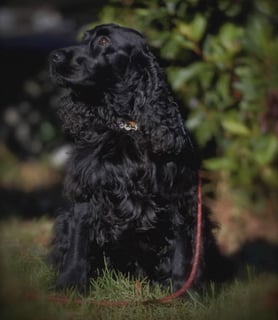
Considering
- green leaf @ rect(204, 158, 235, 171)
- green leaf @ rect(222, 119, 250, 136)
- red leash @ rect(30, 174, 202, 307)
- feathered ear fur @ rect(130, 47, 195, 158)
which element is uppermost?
feathered ear fur @ rect(130, 47, 195, 158)

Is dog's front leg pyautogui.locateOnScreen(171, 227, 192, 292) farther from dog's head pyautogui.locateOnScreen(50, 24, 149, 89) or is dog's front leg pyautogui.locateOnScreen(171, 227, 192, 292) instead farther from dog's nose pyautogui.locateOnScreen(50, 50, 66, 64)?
dog's nose pyautogui.locateOnScreen(50, 50, 66, 64)

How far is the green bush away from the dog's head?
3.64 feet

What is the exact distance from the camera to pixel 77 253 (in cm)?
358

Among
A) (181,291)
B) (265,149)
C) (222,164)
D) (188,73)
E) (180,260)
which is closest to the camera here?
(181,291)

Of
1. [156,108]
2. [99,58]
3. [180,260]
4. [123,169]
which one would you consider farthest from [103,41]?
[180,260]

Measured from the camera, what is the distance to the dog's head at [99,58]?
3658 millimetres

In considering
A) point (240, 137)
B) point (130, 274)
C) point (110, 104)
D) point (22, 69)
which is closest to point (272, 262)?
point (240, 137)

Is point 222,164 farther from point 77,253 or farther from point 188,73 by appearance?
point 77,253

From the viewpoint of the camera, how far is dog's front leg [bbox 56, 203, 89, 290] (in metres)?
3.50

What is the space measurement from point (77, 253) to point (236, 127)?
1.84 m

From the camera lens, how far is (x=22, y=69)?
31.0 ft

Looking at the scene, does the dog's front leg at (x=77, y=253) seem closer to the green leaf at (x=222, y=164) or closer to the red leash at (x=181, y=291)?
the red leash at (x=181, y=291)

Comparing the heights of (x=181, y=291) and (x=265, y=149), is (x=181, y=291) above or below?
below

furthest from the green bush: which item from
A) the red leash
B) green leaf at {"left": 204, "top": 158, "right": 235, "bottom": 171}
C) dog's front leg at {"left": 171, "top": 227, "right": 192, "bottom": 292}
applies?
dog's front leg at {"left": 171, "top": 227, "right": 192, "bottom": 292}
